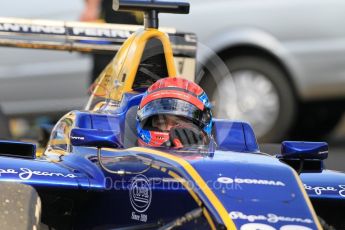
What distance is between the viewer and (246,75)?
11.1 m

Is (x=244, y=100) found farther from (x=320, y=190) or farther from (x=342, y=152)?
(x=320, y=190)

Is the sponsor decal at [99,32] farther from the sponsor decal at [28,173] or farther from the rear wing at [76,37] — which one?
the sponsor decal at [28,173]

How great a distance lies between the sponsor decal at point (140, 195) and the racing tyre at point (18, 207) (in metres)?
0.51

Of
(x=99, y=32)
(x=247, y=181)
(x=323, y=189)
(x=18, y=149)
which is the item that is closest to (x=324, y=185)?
(x=323, y=189)

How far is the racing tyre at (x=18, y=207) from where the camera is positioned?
5207mm

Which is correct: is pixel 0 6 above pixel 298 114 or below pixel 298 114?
above

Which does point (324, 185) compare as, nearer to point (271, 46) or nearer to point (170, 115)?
point (170, 115)

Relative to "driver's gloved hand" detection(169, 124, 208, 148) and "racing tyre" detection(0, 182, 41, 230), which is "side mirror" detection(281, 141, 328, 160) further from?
"racing tyre" detection(0, 182, 41, 230)

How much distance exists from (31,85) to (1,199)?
20.9 ft

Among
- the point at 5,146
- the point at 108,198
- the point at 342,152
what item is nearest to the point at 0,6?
the point at 342,152

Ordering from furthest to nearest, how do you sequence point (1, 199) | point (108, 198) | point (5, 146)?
point (5, 146) < point (108, 198) < point (1, 199)

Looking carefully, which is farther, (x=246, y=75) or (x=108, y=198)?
(x=246, y=75)

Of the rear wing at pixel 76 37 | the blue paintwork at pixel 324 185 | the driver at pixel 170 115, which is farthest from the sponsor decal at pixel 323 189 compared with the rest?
the rear wing at pixel 76 37

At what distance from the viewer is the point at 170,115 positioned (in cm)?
607
